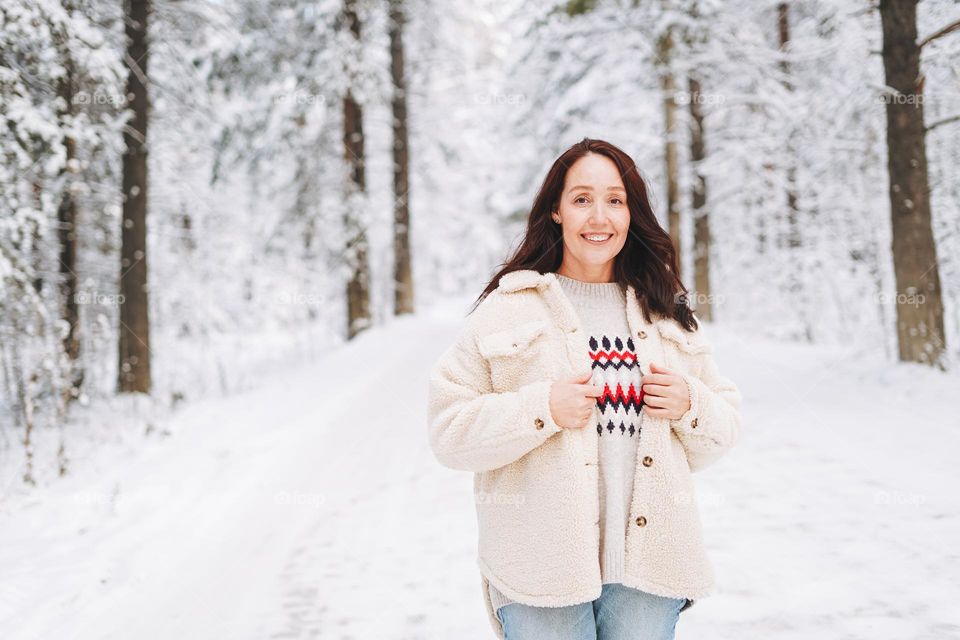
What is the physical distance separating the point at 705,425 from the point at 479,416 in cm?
66

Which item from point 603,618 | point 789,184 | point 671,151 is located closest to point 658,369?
point 603,618

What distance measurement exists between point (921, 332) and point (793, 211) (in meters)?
10.6

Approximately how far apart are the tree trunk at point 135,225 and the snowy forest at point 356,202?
39 millimetres

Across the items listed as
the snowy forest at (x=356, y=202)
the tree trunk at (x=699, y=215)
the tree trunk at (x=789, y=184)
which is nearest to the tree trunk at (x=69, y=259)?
the snowy forest at (x=356, y=202)

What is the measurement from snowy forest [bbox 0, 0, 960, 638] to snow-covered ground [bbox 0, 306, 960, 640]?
0.05 metres

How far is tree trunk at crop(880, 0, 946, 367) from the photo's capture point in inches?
289

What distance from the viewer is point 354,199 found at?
14.1m

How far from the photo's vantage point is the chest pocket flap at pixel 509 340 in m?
1.78

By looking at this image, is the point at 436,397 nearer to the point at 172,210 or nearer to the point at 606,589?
the point at 606,589

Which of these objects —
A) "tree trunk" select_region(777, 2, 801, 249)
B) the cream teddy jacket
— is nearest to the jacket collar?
the cream teddy jacket

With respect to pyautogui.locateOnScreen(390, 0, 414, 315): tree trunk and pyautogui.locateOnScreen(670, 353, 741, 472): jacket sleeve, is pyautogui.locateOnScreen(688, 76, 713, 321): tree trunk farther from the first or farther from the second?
pyautogui.locateOnScreen(670, 353, 741, 472): jacket sleeve

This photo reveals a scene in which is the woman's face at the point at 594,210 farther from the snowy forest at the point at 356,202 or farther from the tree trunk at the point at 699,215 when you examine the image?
the tree trunk at the point at 699,215

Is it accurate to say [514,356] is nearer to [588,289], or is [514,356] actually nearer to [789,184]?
[588,289]

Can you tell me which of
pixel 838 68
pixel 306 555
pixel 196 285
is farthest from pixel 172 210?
pixel 838 68
